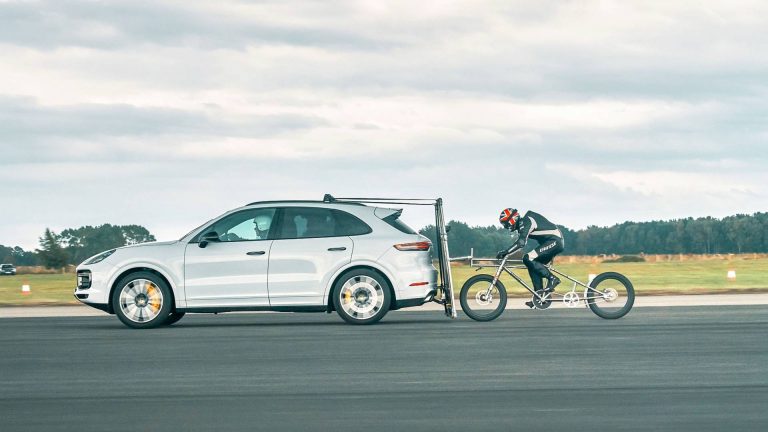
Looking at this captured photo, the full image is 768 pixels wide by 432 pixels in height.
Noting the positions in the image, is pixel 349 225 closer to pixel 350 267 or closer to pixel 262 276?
pixel 350 267

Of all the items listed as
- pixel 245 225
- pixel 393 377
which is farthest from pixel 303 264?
pixel 393 377

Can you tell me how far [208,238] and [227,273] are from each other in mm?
609

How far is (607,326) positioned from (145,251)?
271 inches

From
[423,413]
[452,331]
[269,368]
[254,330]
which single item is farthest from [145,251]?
[423,413]

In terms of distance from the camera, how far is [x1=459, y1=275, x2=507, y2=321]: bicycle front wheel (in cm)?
1864

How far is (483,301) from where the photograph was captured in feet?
61.3

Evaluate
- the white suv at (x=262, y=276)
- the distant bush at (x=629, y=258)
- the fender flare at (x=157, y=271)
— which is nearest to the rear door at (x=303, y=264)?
the white suv at (x=262, y=276)

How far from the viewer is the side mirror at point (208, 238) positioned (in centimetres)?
1786

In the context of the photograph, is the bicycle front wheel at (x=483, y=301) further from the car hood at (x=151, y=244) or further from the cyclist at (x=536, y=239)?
the car hood at (x=151, y=244)

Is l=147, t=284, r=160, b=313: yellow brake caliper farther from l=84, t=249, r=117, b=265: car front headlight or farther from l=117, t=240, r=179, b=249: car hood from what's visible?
l=84, t=249, r=117, b=265: car front headlight

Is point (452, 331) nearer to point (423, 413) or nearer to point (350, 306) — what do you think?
point (350, 306)

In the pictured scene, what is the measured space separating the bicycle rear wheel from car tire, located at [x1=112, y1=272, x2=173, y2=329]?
6573 millimetres

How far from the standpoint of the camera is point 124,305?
17828mm

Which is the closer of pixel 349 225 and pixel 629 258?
pixel 349 225
